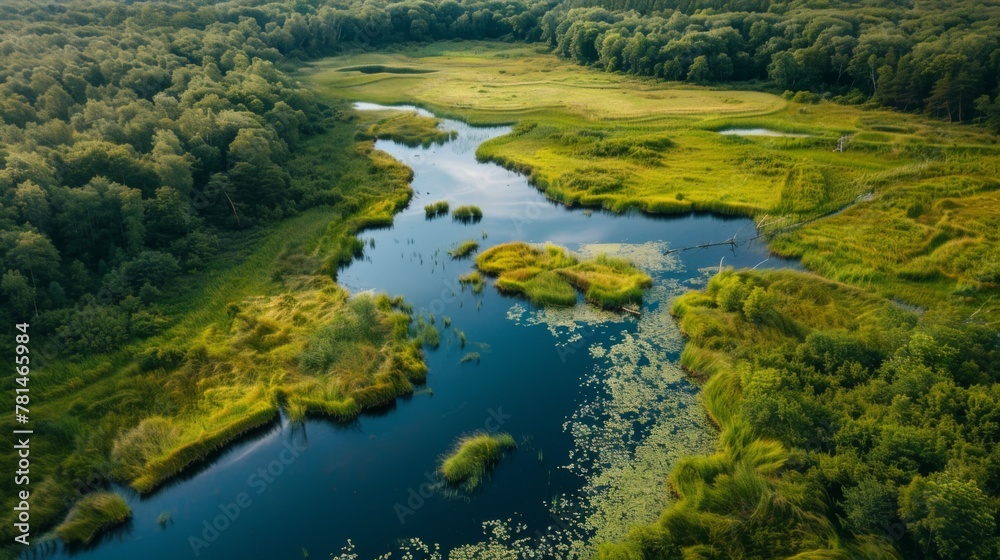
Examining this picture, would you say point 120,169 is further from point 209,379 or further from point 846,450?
point 846,450

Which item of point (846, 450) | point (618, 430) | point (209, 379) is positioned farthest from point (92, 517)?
point (846, 450)

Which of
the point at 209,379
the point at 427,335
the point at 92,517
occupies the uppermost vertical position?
the point at 427,335

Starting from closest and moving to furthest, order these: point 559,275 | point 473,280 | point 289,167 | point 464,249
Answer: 1. point 559,275
2. point 473,280
3. point 464,249
4. point 289,167

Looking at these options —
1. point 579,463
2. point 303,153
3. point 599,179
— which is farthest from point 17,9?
point 579,463

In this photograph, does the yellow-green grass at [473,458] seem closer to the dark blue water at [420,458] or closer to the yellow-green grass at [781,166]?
the dark blue water at [420,458]

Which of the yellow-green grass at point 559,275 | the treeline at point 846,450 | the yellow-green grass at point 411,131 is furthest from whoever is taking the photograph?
the yellow-green grass at point 411,131

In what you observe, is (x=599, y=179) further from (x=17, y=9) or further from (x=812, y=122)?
(x=17, y=9)

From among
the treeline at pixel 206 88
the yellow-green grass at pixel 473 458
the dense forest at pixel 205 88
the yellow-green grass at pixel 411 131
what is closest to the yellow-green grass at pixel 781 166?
the yellow-green grass at pixel 411 131
